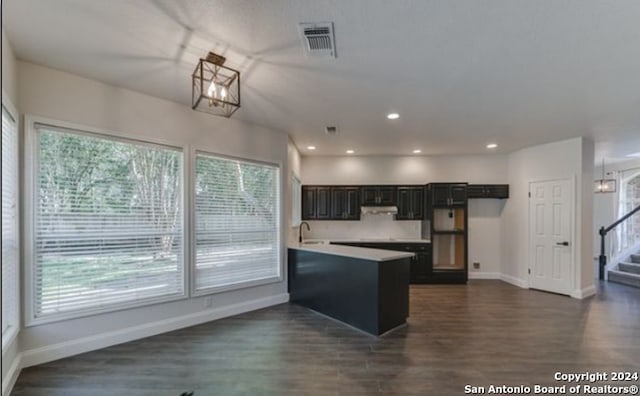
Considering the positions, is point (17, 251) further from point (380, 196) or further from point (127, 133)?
point (380, 196)

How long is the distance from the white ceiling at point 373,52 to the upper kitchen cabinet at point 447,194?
2.32m

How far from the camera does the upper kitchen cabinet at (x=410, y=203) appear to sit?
21.2 feet

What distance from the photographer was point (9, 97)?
2.46m

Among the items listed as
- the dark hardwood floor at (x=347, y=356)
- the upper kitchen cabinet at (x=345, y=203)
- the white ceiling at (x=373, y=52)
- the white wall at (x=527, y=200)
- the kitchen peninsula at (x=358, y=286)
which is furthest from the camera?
the upper kitchen cabinet at (x=345, y=203)

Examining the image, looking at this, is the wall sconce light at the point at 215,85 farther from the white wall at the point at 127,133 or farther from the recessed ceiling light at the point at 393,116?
the recessed ceiling light at the point at 393,116

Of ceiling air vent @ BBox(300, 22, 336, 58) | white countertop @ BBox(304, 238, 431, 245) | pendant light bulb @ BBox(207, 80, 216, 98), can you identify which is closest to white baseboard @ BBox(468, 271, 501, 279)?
white countertop @ BBox(304, 238, 431, 245)

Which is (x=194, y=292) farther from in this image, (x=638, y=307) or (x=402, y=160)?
(x=638, y=307)

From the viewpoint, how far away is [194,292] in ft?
12.4

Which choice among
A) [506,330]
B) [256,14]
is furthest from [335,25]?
[506,330]

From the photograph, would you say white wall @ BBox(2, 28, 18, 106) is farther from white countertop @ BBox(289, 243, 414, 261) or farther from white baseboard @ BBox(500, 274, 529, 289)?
white baseboard @ BBox(500, 274, 529, 289)

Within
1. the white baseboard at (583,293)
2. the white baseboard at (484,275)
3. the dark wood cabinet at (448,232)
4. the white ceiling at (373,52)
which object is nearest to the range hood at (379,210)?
the dark wood cabinet at (448,232)

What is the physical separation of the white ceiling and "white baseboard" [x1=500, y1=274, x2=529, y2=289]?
3258mm

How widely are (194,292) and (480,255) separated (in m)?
5.88

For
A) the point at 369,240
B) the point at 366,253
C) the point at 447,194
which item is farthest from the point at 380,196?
the point at 366,253
